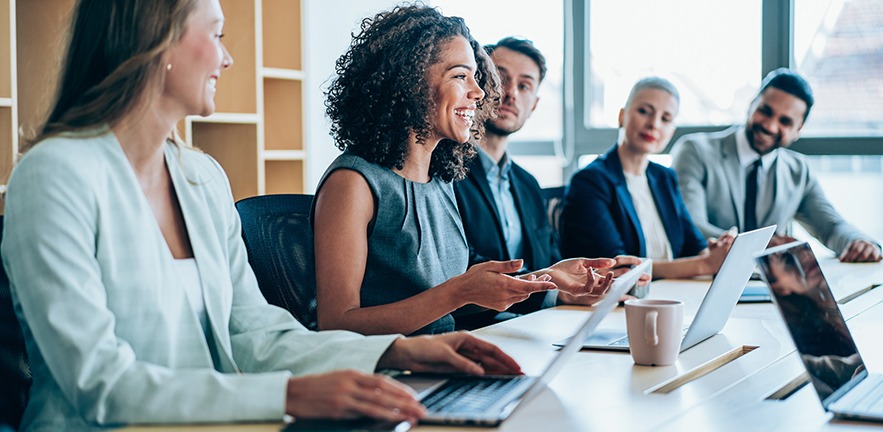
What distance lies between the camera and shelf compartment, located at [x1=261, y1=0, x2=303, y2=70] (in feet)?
13.5

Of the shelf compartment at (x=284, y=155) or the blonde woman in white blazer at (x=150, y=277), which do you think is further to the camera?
the shelf compartment at (x=284, y=155)

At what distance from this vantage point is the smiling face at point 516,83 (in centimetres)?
297

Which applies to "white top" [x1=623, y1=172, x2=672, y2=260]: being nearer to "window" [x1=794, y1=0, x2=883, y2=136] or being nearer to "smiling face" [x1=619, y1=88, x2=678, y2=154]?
"smiling face" [x1=619, y1=88, x2=678, y2=154]

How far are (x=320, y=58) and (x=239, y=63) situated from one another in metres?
0.69

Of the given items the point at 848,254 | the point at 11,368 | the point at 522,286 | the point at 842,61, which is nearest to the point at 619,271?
the point at 522,286

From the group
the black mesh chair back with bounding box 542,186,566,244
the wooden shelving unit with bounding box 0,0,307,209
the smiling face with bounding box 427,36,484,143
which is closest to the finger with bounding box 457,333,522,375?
the smiling face with bounding box 427,36,484,143

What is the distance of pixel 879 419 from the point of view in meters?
1.13

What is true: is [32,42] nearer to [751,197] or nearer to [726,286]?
[726,286]

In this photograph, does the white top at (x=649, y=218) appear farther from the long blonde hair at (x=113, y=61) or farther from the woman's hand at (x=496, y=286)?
the long blonde hair at (x=113, y=61)

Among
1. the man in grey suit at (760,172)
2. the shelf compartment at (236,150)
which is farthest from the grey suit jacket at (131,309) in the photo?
the man in grey suit at (760,172)

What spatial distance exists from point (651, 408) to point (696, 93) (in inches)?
161

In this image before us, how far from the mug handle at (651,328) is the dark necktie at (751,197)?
2513 mm

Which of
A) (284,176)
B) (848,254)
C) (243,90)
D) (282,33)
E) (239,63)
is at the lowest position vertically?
(848,254)

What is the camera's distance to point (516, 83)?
3.02 metres
